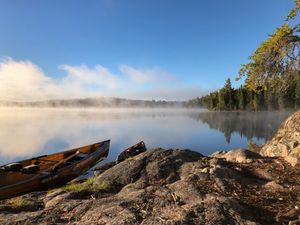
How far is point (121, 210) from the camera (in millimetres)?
4992

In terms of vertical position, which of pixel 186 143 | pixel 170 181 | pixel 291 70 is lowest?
pixel 186 143

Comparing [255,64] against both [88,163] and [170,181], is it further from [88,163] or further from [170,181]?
[88,163]

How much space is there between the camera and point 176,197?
18.6ft

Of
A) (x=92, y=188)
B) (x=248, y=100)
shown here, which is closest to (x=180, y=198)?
(x=92, y=188)

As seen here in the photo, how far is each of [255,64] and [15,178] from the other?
13.3 meters

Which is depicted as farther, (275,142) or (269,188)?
(275,142)

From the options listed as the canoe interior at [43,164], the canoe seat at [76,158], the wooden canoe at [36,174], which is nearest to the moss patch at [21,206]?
the wooden canoe at [36,174]

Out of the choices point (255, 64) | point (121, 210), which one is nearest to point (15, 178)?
point (121, 210)

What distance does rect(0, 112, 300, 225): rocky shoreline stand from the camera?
4.78 metres

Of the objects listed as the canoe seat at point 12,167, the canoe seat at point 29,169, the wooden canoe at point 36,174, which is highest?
the canoe seat at point 12,167

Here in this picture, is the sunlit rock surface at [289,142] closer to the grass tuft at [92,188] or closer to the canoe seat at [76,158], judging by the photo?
the grass tuft at [92,188]

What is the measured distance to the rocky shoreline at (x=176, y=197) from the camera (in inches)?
188

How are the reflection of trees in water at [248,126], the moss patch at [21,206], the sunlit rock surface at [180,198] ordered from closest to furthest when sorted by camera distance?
the sunlit rock surface at [180,198] < the moss patch at [21,206] < the reflection of trees in water at [248,126]

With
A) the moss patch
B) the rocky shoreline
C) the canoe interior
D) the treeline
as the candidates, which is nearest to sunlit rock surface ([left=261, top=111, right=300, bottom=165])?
the rocky shoreline
